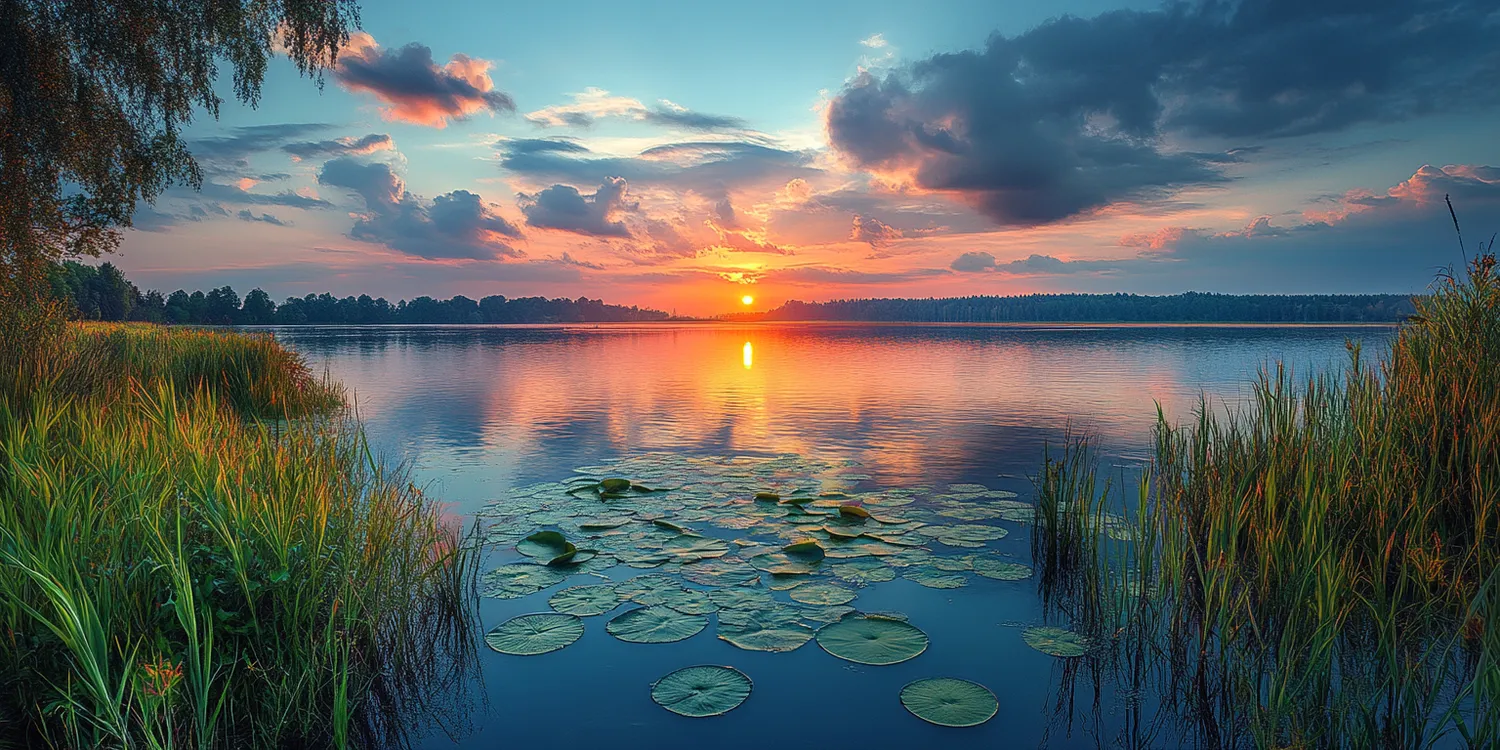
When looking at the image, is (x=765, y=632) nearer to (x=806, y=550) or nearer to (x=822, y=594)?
(x=822, y=594)

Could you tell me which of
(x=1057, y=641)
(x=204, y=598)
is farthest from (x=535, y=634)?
(x=1057, y=641)

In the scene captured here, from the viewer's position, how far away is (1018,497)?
10906 millimetres

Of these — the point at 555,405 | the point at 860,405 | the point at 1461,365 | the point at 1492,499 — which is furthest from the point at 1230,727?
the point at 555,405

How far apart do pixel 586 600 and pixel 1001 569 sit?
4.25 metres

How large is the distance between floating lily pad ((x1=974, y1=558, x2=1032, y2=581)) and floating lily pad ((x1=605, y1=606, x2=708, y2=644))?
3120mm

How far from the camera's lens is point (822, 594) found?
266 inches

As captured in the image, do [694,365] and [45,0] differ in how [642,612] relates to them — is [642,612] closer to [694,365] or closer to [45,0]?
[45,0]

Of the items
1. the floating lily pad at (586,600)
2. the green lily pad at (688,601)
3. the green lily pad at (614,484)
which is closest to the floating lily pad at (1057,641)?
the green lily pad at (688,601)

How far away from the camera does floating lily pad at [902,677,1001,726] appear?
4.91 metres

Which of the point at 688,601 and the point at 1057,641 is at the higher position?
the point at 688,601

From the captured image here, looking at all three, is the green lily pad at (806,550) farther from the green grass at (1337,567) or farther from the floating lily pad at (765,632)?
the green grass at (1337,567)

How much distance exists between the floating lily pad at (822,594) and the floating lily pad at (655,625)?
3.25 ft

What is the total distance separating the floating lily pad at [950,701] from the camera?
4.91 metres

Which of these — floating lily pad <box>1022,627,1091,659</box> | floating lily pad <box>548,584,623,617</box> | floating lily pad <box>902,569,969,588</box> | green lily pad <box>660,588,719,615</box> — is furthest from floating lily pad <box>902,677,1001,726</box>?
floating lily pad <box>548,584,623,617</box>
